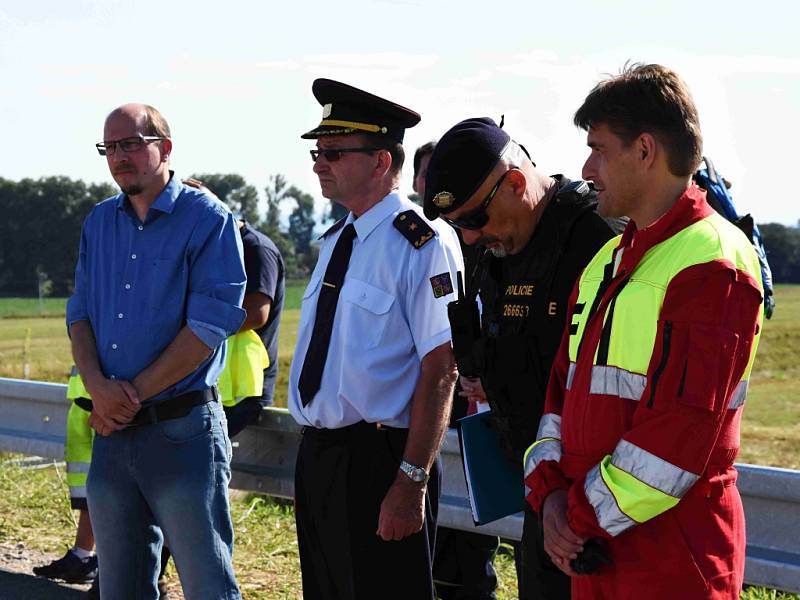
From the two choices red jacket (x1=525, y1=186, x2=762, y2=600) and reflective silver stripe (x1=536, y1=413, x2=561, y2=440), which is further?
reflective silver stripe (x1=536, y1=413, x2=561, y2=440)

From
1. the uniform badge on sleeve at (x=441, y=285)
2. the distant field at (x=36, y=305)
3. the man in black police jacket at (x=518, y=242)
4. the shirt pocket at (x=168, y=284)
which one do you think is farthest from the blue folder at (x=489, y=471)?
the distant field at (x=36, y=305)

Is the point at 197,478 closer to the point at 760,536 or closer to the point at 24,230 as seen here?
the point at 760,536

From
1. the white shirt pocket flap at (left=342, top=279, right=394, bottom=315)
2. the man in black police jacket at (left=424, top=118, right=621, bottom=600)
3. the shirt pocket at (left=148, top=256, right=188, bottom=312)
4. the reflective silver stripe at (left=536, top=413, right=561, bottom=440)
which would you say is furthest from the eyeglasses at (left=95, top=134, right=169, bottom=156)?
the reflective silver stripe at (left=536, top=413, right=561, bottom=440)

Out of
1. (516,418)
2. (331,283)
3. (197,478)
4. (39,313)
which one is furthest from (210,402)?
(39,313)

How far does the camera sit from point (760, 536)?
4.01 metres

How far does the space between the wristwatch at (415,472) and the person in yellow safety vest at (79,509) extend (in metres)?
2.56

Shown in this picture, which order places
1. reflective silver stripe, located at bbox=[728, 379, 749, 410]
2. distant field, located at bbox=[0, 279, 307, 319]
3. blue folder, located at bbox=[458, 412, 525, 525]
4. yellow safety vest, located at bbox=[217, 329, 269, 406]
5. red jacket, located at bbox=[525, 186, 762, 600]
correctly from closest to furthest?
Answer: 1. red jacket, located at bbox=[525, 186, 762, 600]
2. reflective silver stripe, located at bbox=[728, 379, 749, 410]
3. blue folder, located at bbox=[458, 412, 525, 525]
4. yellow safety vest, located at bbox=[217, 329, 269, 406]
5. distant field, located at bbox=[0, 279, 307, 319]

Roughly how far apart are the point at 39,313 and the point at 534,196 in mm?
33810

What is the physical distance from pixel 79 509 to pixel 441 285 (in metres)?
2.85

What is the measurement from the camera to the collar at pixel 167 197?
169 inches

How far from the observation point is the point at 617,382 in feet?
8.50

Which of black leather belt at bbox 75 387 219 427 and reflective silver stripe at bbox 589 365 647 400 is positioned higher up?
reflective silver stripe at bbox 589 365 647 400

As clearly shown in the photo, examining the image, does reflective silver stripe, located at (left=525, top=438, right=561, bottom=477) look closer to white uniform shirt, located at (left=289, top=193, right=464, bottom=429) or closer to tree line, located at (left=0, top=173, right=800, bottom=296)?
white uniform shirt, located at (left=289, top=193, right=464, bottom=429)

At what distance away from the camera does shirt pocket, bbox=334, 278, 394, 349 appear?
12.2ft
